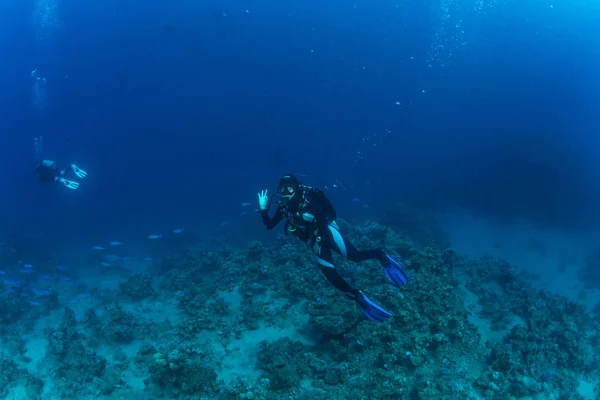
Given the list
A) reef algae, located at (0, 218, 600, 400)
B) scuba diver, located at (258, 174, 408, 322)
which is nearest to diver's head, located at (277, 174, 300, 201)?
scuba diver, located at (258, 174, 408, 322)

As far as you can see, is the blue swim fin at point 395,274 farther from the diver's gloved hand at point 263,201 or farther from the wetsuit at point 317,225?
the diver's gloved hand at point 263,201

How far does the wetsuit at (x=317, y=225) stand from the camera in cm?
666

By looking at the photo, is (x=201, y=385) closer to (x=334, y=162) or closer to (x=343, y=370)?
(x=343, y=370)

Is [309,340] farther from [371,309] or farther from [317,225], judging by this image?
[317,225]

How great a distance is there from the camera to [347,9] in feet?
213

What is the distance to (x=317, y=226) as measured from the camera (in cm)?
682

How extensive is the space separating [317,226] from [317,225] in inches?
0.9

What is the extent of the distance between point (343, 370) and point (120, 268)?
17.7 m

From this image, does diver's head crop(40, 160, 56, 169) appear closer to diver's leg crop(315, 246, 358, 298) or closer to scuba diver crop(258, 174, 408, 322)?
scuba diver crop(258, 174, 408, 322)

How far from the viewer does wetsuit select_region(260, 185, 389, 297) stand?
666 cm

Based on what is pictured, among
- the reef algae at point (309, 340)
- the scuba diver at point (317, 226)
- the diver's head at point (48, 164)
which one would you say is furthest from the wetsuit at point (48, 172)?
the scuba diver at point (317, 226)

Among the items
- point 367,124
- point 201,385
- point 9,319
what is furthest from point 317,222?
point 367,124

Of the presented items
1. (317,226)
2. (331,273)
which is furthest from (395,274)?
(317,226)

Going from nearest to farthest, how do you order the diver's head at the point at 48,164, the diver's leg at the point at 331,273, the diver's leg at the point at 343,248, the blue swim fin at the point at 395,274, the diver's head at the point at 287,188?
the diver's head at the point at 287,188 < the diver's leg at the point at 331,273 < the diver's leg at the point at 343,248 < the blue swim fin at the point at 395,274 < the diver's head at the point at 48,164
